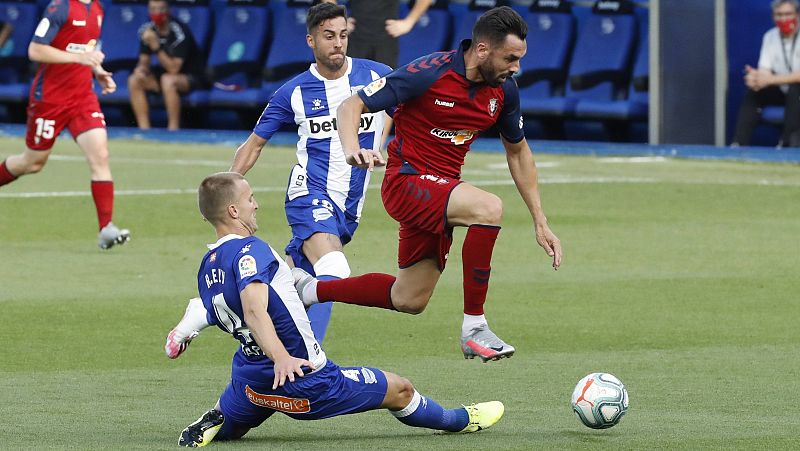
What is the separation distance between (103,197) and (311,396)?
7050mm

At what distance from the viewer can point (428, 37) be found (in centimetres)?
2405

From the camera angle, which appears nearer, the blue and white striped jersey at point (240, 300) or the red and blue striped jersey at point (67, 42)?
the blue and white striped jersey at point (240, 300)

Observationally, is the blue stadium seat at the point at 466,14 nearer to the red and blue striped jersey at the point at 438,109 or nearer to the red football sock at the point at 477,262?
the red and blue striped jersey at the point at 438,109

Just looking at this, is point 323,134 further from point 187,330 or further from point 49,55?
point 49,55

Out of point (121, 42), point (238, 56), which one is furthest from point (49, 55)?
point (121, 42)

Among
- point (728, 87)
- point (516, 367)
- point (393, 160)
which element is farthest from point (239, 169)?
point (728, 87)

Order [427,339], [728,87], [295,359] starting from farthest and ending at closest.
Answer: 1. [728,87]
2. [427,339]
3. [295,359]

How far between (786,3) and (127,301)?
10742 millimetres

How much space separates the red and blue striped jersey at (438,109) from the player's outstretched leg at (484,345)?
861mm

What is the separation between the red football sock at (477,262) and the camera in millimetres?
7969

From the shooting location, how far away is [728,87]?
2188cm

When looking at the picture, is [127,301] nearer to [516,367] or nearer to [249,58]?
[516,367]

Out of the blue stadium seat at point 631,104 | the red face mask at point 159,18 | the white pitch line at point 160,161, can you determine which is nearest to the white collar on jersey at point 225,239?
the white pitch line at point 160,161

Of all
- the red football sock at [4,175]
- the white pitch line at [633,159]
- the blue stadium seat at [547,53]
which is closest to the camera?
the red football sock at [4,175]
